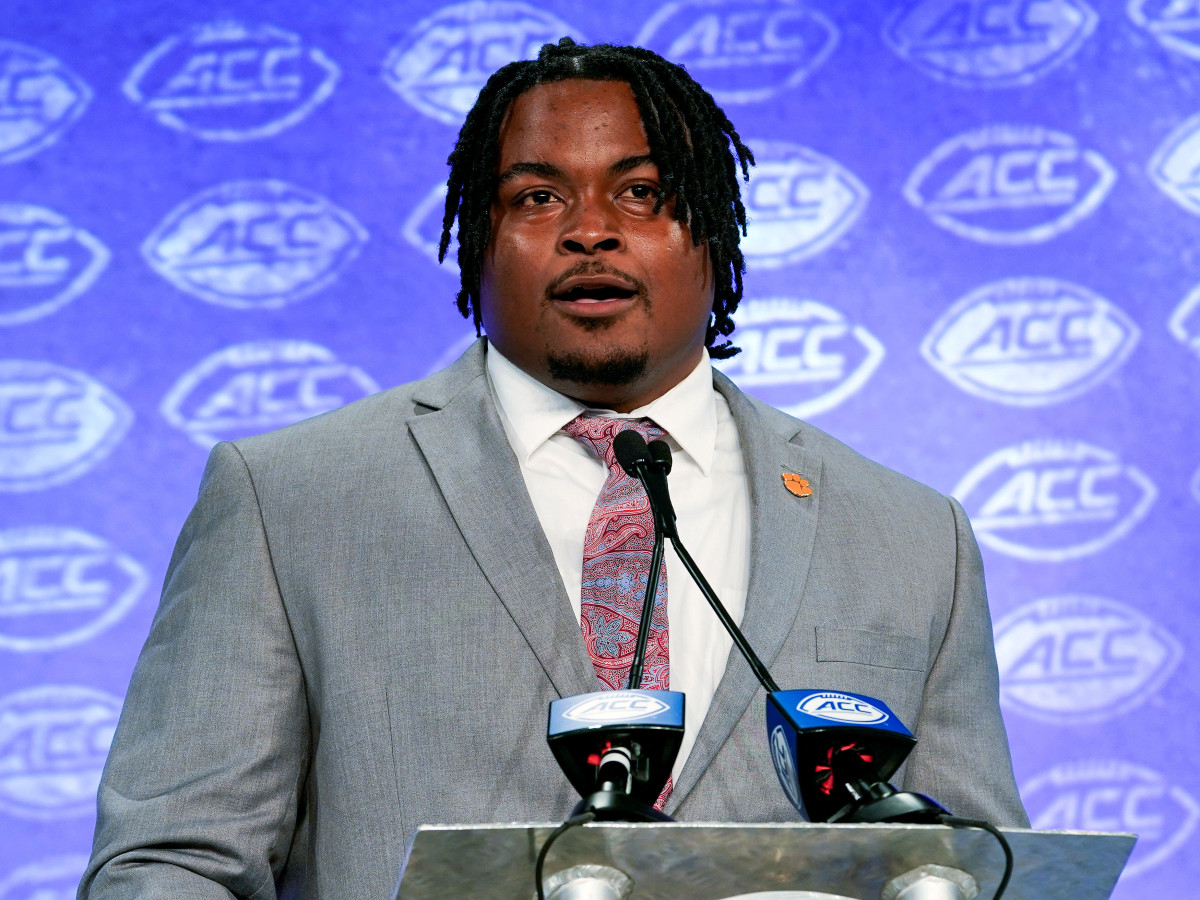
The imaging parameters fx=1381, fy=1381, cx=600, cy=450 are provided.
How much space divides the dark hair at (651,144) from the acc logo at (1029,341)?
103 centimetres

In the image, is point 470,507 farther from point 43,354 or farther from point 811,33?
point 811,33

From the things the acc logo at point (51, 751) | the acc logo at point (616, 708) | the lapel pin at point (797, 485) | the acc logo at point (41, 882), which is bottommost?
the acc logo at point (41, 882)

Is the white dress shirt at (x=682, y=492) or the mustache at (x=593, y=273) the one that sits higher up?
the mustache at (x=593, y=273)

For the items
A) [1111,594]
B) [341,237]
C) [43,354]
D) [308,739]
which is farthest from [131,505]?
[1111,594]

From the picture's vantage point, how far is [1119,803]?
3.05 metres

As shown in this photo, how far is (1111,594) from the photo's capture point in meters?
3.11

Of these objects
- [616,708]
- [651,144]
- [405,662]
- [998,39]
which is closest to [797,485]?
[651,144]

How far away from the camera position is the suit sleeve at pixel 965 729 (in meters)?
1.99

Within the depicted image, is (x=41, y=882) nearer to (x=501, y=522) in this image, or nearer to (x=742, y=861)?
(x=501, y=522)

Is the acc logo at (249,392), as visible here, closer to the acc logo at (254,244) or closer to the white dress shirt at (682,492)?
the acc logo at (254,244)

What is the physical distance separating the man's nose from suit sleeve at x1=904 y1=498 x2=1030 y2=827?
2.46 feet

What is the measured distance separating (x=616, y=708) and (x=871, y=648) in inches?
35.9

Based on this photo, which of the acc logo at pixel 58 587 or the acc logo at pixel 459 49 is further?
the acc logo at pixel 459 49

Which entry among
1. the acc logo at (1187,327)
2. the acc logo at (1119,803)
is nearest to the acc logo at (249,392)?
the acc logo at (1119,803)
